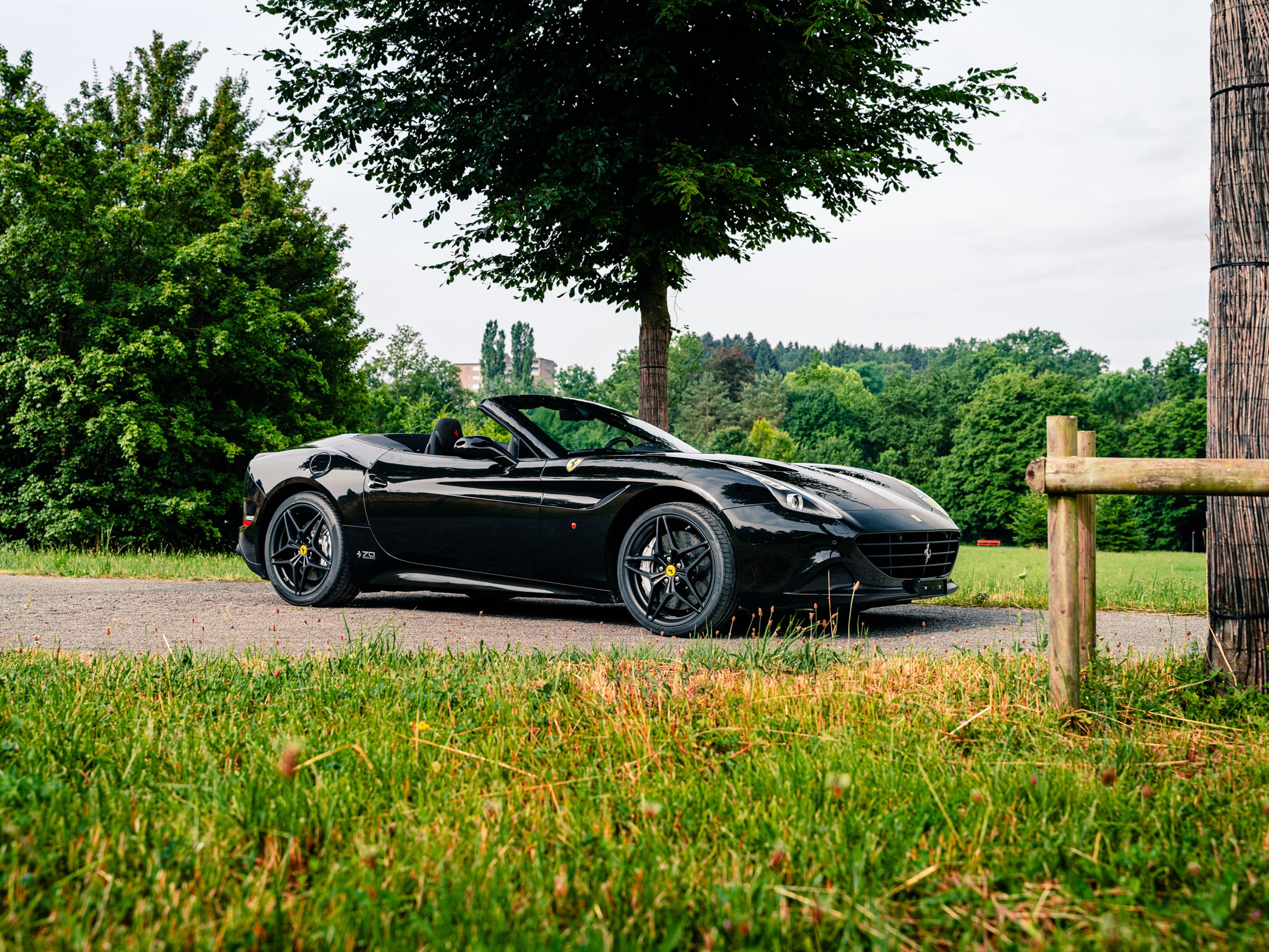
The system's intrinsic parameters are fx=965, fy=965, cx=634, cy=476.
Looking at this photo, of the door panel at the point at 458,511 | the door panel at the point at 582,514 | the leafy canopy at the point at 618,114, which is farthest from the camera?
the leafy canopy at the point at 618,114

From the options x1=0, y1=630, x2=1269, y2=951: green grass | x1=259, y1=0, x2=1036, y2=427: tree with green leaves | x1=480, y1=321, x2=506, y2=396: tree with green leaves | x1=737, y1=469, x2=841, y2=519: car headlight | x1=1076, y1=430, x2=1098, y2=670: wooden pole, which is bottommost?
x1=0, y1=630, x2=1269, y2=951: green grass

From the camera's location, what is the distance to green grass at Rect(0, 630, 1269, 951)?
5.65ft

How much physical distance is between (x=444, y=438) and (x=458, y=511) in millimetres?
698

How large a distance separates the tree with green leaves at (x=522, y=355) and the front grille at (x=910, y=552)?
106936 mm

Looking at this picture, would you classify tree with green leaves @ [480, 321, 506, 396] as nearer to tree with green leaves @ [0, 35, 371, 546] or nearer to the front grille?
tree with green leaves @ [0, 35, 371, 546]

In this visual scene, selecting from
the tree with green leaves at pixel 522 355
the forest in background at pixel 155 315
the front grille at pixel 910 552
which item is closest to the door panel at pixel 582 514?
the front grille at pixel 910 552

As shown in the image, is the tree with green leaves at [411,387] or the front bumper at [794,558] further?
the tree with green leaves at [411,387]

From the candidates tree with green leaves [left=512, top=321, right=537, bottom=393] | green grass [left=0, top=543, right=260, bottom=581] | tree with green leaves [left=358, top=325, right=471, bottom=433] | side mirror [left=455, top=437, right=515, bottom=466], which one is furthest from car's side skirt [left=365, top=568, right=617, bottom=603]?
tree with green leaves [left=512, top=321, right=537, bottom=393]

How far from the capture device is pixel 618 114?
33.2ft

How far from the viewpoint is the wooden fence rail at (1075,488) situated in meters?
3.12

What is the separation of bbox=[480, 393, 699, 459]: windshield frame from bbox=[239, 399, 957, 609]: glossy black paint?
26 millimetres

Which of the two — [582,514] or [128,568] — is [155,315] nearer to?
[128,568]

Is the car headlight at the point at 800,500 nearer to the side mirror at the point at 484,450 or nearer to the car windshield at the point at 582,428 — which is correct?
the car windshield at the point at 582,428

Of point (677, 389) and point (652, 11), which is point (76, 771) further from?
point (677, 389)
